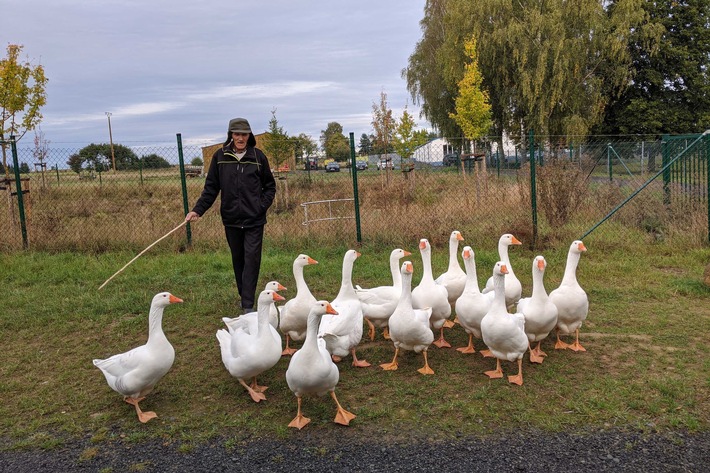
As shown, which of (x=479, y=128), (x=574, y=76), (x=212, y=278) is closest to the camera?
(x=212, y=278)

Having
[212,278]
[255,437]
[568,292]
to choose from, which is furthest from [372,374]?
[212,278]

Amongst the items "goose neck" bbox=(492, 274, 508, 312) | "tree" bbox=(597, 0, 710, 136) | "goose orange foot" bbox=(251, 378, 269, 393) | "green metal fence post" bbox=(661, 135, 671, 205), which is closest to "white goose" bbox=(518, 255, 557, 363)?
"goose neck" bbox=(492, 274, 508, 312)

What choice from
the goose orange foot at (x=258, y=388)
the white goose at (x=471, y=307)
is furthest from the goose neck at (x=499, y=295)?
the goose orange foot at (x=258, y=388)

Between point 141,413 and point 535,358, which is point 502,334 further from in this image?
point 141,413

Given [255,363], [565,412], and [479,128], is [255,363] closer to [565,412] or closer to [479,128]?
[565,412]

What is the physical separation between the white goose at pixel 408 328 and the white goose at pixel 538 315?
0.92 m

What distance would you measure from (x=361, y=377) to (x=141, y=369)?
6.08ft

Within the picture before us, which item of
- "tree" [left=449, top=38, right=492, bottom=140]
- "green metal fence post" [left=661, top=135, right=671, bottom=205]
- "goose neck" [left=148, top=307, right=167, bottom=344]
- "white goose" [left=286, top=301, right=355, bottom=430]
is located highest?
"tree" [left=449, top=38, right=492, bottom=140]

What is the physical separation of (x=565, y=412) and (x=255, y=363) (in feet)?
7.93

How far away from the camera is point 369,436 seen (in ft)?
→ 11.8

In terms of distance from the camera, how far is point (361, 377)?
181 inches

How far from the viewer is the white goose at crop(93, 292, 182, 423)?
12.9ft

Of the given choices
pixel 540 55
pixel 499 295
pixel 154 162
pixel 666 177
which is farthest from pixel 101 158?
pixel 540 55

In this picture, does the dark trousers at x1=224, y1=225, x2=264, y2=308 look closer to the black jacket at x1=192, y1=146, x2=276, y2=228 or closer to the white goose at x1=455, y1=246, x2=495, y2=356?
the black jacket at x1=192, y1=146, x2=276, y2=228
